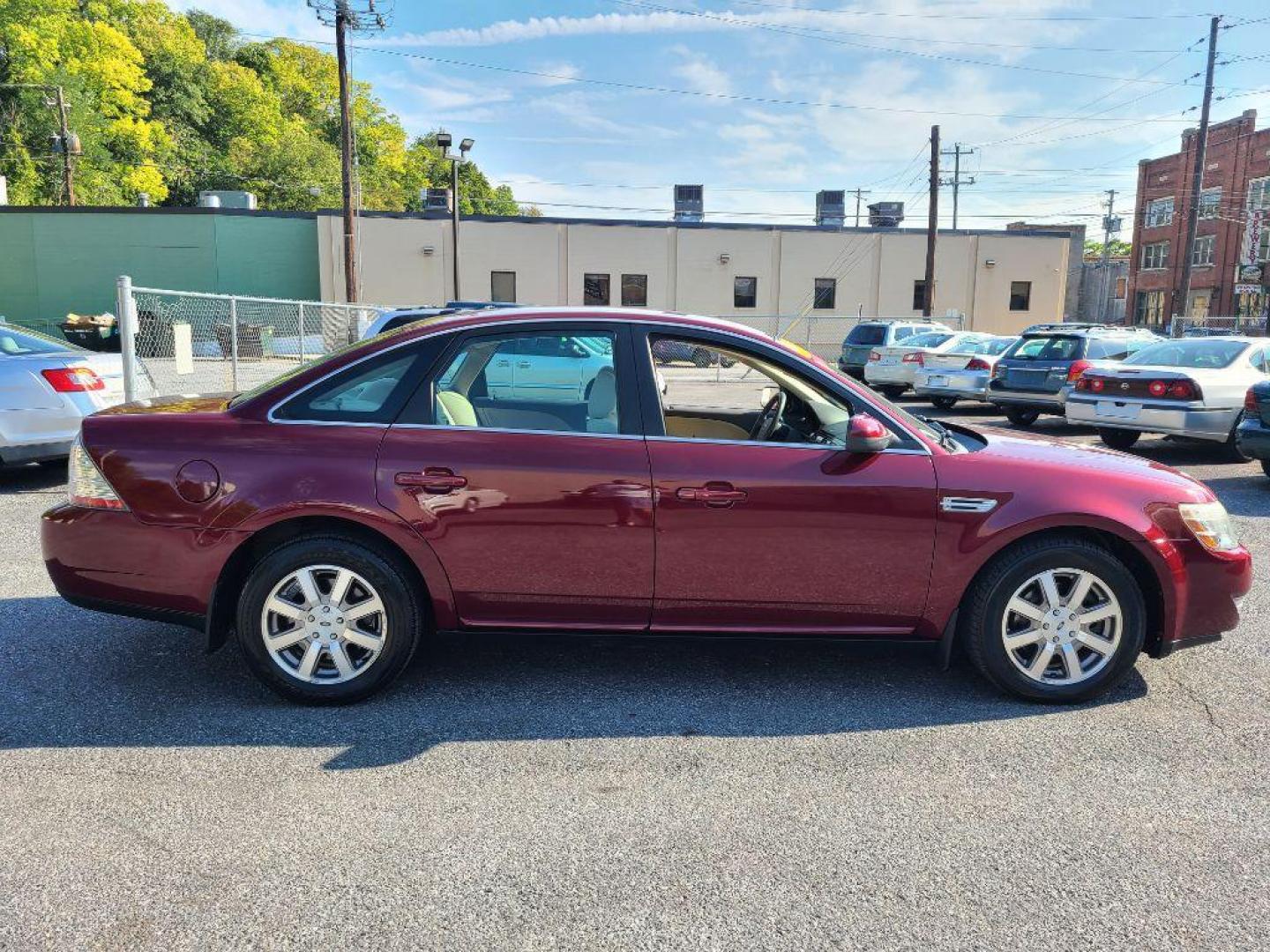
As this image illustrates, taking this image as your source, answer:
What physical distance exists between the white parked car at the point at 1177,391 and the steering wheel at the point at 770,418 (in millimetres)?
7771

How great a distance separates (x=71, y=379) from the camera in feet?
26.0

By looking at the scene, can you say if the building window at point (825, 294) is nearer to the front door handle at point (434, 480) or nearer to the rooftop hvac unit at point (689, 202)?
the rooftop hvac unit at point (689, 202)

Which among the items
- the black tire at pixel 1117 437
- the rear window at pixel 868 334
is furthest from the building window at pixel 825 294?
the black tire at pixel 1117 437

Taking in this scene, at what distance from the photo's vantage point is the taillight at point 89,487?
3754 millimetres

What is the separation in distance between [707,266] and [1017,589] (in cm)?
3416

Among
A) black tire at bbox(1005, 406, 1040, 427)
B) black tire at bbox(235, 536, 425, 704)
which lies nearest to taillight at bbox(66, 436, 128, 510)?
black tire at bbox(235, 536, 425, 704)

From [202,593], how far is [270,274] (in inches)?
1319

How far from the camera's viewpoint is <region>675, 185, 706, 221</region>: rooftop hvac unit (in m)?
45.1

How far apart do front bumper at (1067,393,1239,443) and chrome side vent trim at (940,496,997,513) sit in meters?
8.10

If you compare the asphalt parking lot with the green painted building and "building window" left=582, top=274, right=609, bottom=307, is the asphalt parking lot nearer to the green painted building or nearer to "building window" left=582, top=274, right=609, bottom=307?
the green painted building

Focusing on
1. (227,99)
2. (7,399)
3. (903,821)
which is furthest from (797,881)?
(227,99)

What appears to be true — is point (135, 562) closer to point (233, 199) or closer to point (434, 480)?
point (434, 480)

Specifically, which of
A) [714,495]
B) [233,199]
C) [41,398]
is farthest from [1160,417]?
[233,199]

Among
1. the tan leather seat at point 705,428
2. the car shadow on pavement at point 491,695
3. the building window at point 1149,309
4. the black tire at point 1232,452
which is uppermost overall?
the building window at point 1149,309
